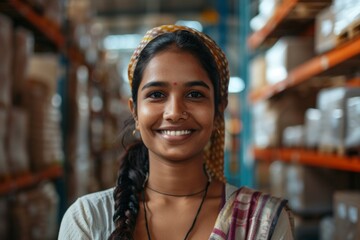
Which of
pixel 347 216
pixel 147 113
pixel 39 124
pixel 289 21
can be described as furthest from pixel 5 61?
pixel 289 21

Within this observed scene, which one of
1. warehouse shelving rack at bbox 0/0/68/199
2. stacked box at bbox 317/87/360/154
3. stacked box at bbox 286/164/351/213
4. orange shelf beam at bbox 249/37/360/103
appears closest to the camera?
orange shelf beam at bbox 249/37/360/103

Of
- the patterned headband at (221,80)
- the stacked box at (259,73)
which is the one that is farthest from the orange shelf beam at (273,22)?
the patterned headband at (221,80)

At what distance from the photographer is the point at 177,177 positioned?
1798 mm

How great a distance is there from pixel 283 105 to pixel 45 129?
2.31 m

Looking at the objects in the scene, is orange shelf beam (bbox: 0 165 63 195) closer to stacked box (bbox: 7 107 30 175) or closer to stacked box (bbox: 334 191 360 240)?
stacked box (bbox: 7 107 30 175)

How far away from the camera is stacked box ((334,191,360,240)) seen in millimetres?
2611

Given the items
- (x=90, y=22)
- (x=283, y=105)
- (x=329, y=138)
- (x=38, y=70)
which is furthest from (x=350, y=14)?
(x=90, y=22)

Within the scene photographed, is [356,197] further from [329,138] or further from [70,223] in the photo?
[70,223]

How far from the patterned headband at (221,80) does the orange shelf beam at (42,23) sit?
189 centimetres

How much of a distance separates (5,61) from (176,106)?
1.94 meters

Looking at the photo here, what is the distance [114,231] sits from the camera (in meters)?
1.63

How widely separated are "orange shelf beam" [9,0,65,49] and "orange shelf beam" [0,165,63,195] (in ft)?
3.96

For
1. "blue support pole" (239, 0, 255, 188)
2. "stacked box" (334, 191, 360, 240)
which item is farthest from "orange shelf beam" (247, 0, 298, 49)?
"stacked box" (334, 191, 360, 240)

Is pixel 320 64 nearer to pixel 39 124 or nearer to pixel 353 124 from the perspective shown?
pixel 353 124
